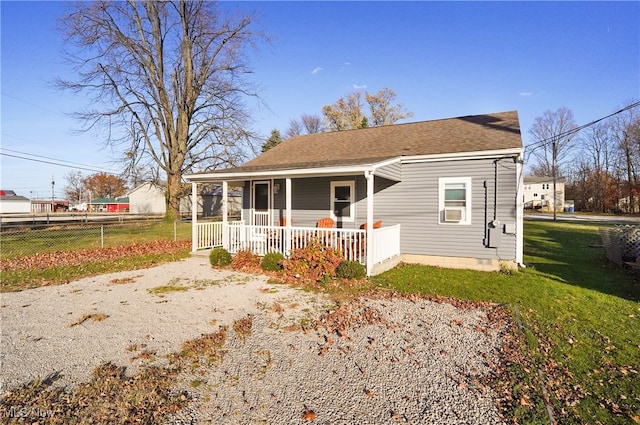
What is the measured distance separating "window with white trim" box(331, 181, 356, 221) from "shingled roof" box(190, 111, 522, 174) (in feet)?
2.99

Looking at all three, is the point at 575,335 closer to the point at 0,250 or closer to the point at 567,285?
the point at 567,285

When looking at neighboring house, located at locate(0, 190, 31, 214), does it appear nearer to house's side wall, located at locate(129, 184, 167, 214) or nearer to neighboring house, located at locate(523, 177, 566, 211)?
house's side wall, located at locate(129, 184, 167, 214)

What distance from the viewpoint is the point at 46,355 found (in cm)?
383

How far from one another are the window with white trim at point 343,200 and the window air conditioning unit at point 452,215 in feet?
9.70

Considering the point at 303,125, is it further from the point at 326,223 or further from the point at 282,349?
the point at 282,349

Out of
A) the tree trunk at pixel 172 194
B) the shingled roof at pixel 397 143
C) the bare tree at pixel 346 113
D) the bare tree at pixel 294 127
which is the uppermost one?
the bare tree at pixel 294 127

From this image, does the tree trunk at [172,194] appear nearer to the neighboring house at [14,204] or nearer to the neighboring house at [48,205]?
the neighboring house at [14,204]

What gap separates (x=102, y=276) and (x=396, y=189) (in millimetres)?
8604

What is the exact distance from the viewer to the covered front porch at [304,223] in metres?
8.38

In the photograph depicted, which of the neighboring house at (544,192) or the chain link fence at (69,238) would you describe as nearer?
the chain link fence at (69,238)

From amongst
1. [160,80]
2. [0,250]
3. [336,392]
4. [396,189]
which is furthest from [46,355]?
[160,80]

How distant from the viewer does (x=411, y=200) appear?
396 inches

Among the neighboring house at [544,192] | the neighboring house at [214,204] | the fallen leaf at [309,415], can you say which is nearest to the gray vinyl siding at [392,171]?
the fallen leaf at [309,415]

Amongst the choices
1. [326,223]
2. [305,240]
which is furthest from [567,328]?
[326,223]
